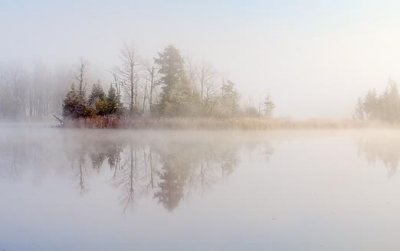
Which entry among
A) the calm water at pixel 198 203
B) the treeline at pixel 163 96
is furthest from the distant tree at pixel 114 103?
the calm water at pixel 198 203

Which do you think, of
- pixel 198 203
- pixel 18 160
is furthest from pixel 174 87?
pixel 198 203

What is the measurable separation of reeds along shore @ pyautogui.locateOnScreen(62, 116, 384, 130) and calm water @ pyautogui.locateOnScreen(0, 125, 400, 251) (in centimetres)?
868

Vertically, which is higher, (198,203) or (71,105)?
(71,105)

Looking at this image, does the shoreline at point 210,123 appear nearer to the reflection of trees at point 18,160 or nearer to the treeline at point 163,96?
the treeline at point 163,96

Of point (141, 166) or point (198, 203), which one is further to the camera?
point (141, 166)

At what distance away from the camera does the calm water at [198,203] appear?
3.13 m

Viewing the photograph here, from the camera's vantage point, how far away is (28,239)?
122 inches

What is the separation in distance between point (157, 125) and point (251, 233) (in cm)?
1346

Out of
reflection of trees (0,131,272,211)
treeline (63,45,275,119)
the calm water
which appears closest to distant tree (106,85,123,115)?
treeline (63,45,275,119)

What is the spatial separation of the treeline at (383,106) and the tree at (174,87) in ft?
31.2

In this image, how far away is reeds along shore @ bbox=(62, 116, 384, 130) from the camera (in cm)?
1627

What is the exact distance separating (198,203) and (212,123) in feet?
40.2

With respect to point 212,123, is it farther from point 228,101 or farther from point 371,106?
point 371,106

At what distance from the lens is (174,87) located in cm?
1708
